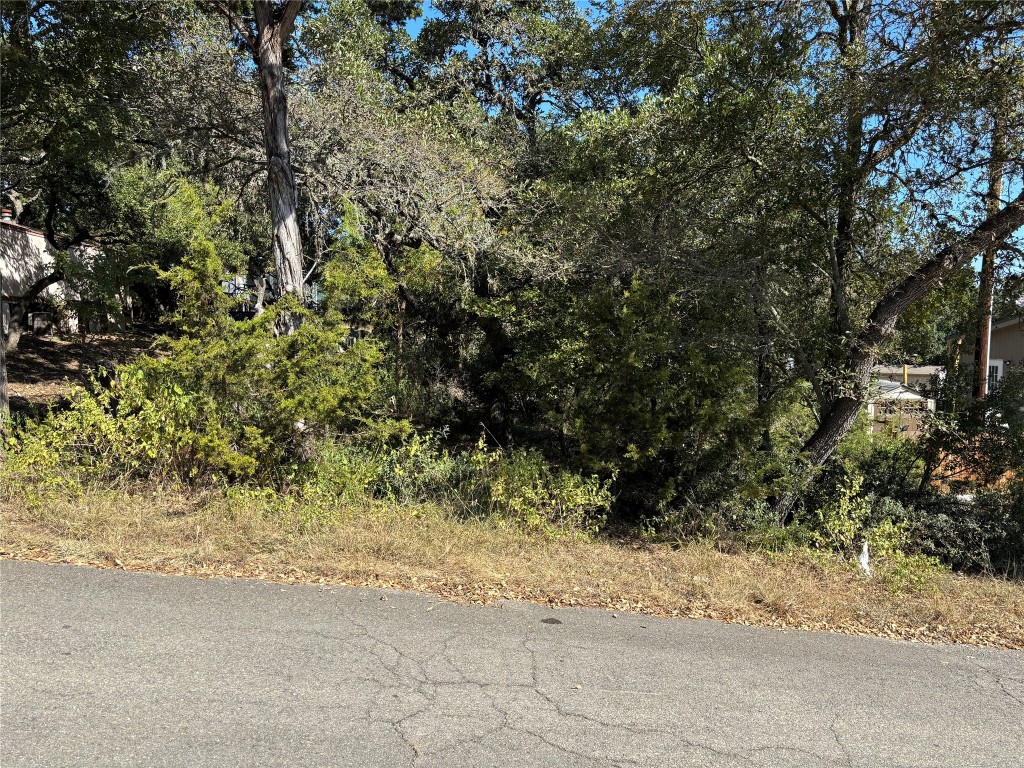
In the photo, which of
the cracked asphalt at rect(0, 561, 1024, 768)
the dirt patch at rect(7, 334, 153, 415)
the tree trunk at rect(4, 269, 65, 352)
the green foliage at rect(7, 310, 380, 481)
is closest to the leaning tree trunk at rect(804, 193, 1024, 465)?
the cracked asphalt at rect(0, 561, 1024, 768)

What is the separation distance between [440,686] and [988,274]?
28.5ft

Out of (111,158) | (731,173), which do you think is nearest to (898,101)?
(731,173)

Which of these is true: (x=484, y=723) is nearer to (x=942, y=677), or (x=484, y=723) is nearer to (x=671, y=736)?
(x=671, y=736)

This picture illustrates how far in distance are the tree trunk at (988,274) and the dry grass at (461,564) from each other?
3882mm

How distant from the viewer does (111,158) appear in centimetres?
1160

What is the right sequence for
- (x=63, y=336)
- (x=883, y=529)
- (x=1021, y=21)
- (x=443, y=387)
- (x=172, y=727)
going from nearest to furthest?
1. (x=172, y=727)
2. (x=1021, y=21)
3. (x=883, y=529)
4. (x=443, y=387)
5. (x=63, y=336)

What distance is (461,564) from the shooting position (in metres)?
5.70

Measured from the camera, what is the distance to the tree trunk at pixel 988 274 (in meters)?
7.67

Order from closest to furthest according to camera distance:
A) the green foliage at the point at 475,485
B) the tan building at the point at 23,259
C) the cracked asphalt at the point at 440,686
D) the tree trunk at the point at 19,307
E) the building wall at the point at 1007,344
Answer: the cracked asphalt at the point at 440,686 → the green foliage at the point at 475,485 → the tree trunk at the point at 19,307 → the tan building at the point at 23,259 → the building wall at the point at 1007,344

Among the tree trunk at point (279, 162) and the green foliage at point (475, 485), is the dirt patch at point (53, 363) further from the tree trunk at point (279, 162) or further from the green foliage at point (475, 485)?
the green foliage at point (475, 485)

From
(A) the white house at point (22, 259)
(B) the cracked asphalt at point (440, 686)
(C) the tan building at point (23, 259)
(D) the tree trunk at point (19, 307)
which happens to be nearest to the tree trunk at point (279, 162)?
(B) the cracked asphalt at point (440, 686)

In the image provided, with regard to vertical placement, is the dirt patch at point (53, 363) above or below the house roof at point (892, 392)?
below

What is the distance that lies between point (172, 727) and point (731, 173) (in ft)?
27.3

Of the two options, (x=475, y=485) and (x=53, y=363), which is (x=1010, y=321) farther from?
(x=53, y=363)
